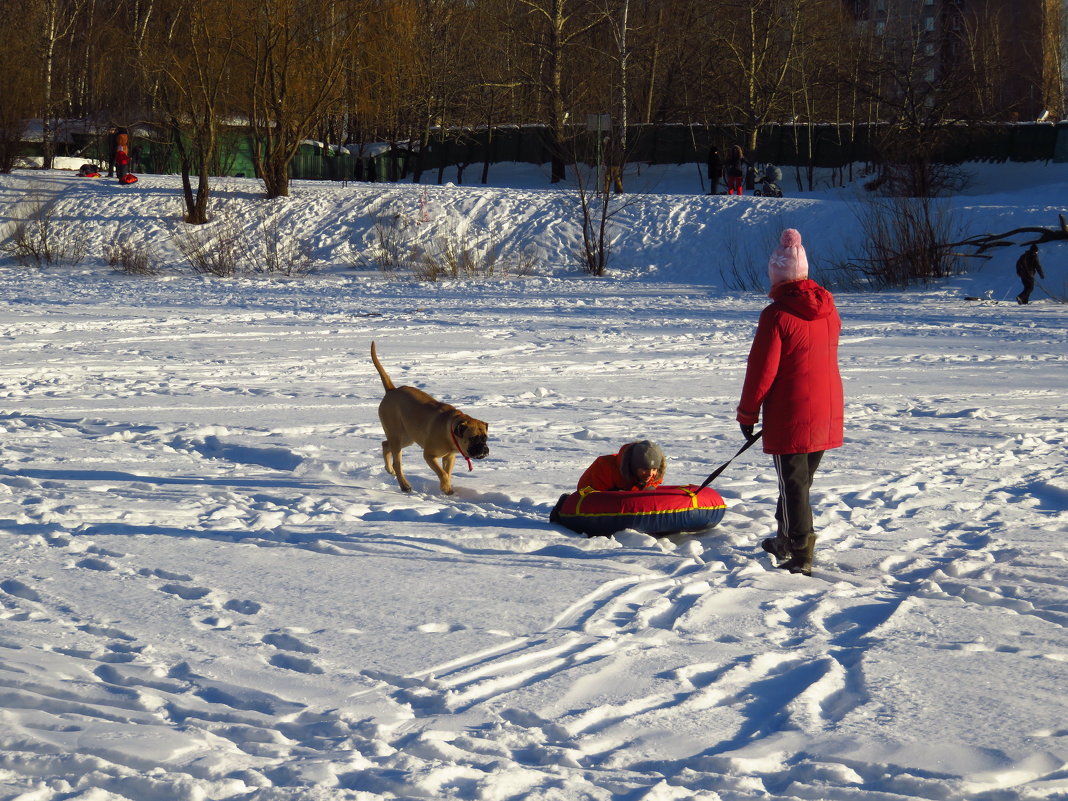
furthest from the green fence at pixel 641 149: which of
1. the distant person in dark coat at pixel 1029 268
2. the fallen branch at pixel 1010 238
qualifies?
the distant person in dark coat at pixel 1029 268

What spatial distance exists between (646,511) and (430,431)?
1517 millimetres

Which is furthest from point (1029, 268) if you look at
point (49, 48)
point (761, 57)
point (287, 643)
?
point (49, 48)

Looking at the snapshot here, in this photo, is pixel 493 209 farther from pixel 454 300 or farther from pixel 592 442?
pixel 592 442

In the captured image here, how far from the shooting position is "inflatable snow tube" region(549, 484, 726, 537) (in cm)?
568

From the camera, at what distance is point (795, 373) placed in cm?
519

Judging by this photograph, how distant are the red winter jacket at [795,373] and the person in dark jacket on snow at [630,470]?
73 centimetres

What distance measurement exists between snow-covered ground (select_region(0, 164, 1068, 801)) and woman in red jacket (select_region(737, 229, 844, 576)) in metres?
0.33

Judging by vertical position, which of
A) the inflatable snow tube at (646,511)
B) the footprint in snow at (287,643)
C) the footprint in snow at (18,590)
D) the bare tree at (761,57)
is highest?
the bare tree at (761,57)

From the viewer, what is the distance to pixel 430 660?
397 cm

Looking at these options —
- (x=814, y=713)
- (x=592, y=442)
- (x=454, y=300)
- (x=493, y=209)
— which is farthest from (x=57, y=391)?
(x=493, y=209)

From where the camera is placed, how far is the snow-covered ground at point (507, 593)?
3191 millimetres

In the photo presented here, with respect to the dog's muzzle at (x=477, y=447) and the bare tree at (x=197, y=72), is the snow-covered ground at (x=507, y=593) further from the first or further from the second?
the bare tree at (x=197, y=72)

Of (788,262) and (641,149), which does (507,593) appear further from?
(641,149)

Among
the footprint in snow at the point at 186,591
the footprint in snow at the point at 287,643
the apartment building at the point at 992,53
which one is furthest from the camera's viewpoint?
the apartment building at the point at 992,53
